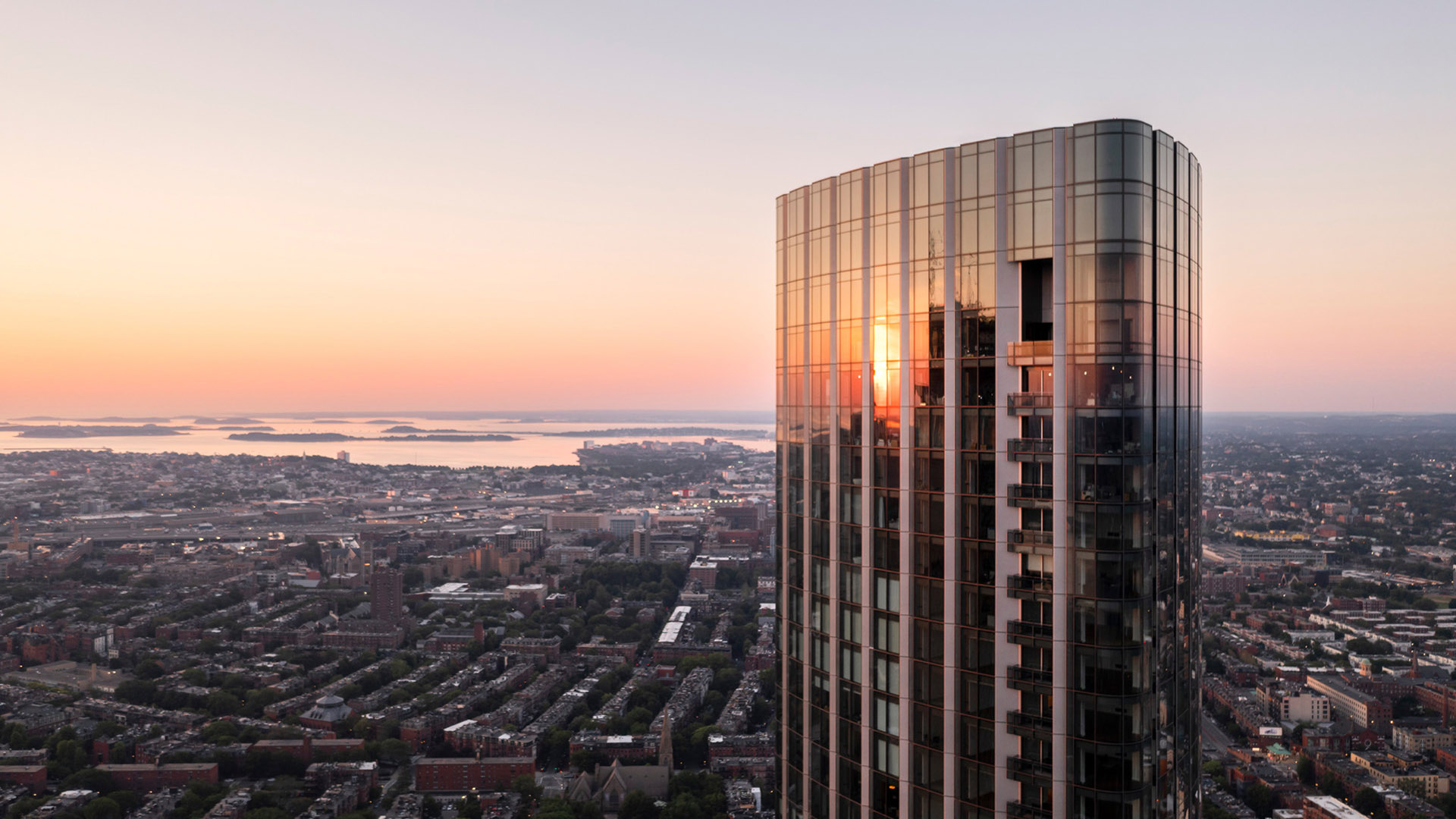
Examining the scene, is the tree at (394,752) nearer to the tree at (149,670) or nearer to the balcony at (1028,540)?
the tree at (149,670)

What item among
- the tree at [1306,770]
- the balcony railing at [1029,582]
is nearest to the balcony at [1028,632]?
the balcony railing at [1029,582]

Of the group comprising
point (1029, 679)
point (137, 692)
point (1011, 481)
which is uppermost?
point (1011, 481)

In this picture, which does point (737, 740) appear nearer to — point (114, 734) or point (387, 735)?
point (387, 735)

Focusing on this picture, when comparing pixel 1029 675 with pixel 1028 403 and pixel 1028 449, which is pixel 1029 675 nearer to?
pixel 1028 449

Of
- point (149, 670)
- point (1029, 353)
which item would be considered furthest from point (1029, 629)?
point (149, 670)

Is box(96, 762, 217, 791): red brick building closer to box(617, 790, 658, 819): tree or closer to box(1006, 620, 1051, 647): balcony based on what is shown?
box(617, 790, 658, 819): tree

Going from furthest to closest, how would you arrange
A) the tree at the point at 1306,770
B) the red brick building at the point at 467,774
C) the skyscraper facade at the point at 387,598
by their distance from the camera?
the skyscraper facade at the point at 387,598 → the red brick building at the point at 467,774 → the tree at the point at 1306,770

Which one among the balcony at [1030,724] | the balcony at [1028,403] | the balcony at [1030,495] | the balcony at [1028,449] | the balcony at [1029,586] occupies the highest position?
the balcony at [1028,403]
